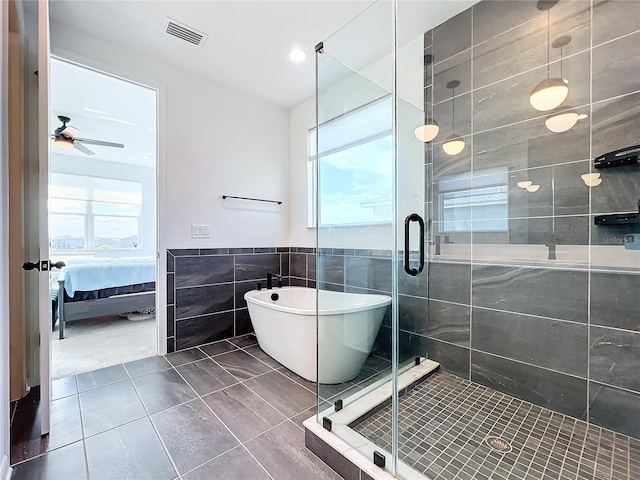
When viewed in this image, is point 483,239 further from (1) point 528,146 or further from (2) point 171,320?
(2) point 171,320

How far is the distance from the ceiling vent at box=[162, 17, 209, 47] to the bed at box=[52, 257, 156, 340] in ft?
8.34

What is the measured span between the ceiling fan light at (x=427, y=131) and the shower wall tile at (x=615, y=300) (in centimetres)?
131

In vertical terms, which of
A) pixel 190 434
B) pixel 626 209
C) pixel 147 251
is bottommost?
pixel 190 434

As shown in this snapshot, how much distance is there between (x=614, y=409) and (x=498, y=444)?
0.66 metres

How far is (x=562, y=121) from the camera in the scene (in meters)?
1.67

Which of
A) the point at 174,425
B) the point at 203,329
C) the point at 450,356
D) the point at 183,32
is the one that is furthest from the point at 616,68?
the point at 203,329

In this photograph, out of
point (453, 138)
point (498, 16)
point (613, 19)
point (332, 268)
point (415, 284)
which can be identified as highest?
point (498, 16)

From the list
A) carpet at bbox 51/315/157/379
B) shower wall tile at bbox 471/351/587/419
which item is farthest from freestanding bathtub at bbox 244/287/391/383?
carpet at bbox 51/315/157/379

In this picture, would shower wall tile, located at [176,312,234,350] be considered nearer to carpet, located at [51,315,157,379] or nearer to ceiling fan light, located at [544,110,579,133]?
carpet, located at [51,315,157,379]

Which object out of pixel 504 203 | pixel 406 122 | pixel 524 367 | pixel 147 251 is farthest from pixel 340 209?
pixel 147 251

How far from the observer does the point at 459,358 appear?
2.08 metres

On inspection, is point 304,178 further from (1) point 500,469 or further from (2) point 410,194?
(1) point 500,469

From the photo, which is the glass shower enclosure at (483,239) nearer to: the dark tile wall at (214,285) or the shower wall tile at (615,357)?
the shower wall tile at (615,357)

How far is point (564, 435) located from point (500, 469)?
1.65 ft
